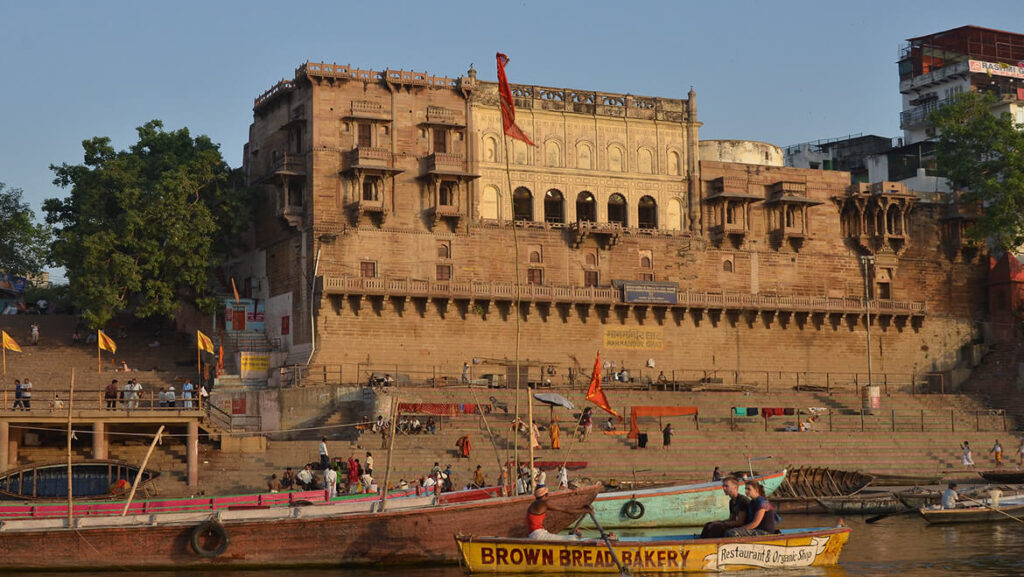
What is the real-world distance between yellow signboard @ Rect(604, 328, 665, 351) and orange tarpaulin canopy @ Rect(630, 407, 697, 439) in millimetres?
Result: 9480

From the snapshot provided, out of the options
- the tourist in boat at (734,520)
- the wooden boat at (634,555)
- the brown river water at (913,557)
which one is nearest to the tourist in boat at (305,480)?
the brown river water at (913,557)

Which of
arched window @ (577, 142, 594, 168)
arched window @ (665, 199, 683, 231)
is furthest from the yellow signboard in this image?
arched window @ (577, 142, 594, 168)

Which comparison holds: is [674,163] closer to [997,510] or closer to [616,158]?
[616,158]

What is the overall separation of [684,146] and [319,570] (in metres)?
35.3

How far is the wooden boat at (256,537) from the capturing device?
28516mm

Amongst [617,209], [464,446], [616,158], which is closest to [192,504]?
[464,446]

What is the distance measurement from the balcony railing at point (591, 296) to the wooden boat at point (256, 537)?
79.7 ft

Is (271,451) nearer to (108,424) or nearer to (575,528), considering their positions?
(108,424)

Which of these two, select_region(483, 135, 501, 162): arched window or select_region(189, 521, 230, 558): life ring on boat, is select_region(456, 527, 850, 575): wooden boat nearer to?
select_region(189, 521, 230, 558): life ring on boat

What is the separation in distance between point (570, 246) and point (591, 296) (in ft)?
7.90

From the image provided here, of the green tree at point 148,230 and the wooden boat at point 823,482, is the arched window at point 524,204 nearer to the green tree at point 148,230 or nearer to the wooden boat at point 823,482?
the green tree at point 148,230

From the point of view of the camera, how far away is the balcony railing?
53.4m

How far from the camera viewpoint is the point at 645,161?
59562 mm

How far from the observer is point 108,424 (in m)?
38.8
